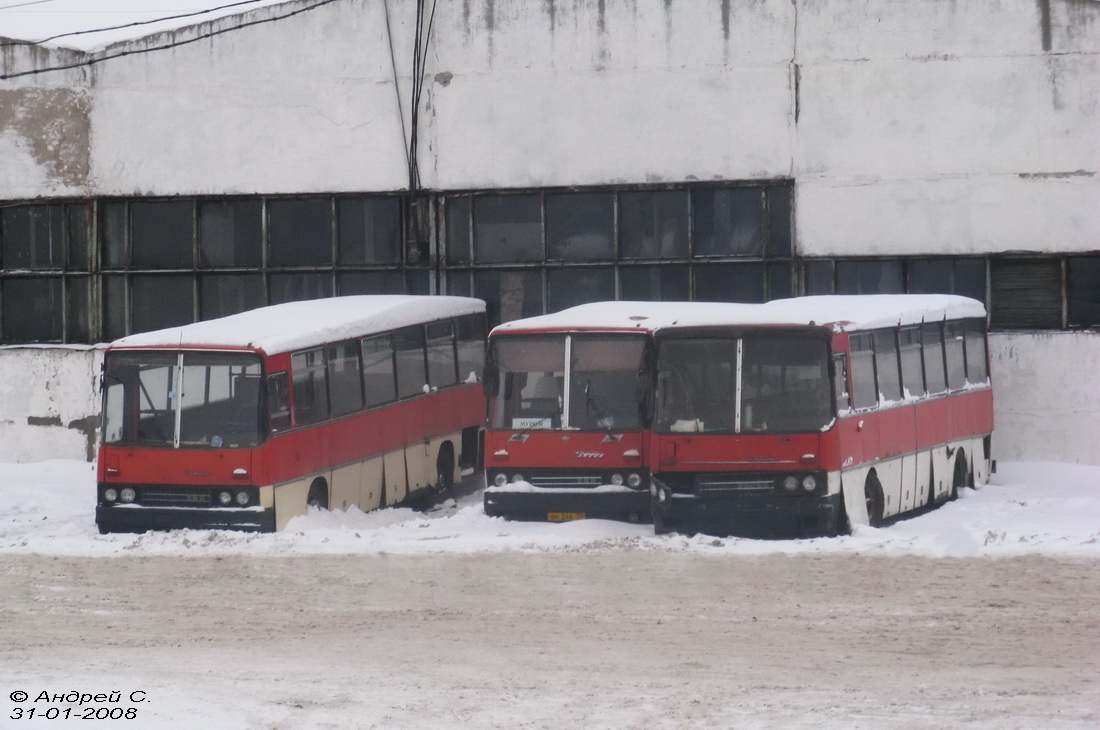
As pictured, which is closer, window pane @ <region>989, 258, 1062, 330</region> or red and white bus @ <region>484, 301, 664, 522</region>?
red and white bus @ <region>484, 301, 664, 522</region>

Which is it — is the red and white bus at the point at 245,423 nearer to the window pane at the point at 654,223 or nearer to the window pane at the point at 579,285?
the window pane at the point at 579,285

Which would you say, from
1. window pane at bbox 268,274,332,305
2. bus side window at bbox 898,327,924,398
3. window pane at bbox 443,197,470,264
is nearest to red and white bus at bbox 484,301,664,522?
bus side window at bbox 898,327,924,398

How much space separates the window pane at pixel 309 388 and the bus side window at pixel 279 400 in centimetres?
24

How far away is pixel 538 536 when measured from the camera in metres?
19.6

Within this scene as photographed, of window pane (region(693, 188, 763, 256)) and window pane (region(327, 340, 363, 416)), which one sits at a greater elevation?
window pane (region(693, 188, 763, 256))

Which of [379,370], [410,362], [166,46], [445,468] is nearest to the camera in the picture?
[379,370]

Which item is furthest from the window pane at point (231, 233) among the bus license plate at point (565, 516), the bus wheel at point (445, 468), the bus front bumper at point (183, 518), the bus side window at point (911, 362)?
the bus side window at point (911, 362)

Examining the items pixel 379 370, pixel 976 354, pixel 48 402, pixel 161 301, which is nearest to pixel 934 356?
pixel 976 354

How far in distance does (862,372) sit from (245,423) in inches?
277

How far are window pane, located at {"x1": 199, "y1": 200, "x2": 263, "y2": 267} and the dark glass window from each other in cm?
608

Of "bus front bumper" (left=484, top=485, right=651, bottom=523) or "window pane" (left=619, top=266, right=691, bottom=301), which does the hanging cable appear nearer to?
"window pane" (left=619, top=266, right=691, bottom=301)

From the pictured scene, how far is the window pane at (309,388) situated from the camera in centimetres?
2116

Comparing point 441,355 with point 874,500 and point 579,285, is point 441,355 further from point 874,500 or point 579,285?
point 874,500

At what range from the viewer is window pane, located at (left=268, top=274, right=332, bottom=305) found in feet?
95.1
